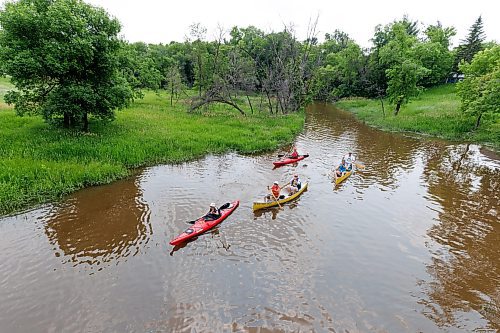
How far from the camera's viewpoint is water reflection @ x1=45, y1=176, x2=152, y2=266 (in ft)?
39.2

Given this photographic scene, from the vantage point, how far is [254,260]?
11711 mm

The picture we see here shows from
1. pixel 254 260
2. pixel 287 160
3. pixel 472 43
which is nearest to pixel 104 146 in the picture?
pixel 287 160

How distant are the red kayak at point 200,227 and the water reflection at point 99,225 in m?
1.45

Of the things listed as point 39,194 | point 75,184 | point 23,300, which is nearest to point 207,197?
point 75,184

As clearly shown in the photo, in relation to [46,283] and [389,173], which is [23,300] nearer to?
[46,283]

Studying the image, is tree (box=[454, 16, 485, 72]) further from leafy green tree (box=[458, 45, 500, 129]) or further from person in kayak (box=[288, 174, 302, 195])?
person in kayak (box=[288, 174, 302, 195])

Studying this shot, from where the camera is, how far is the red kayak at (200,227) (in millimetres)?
12492

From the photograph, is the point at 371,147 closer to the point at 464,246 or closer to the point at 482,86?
the point at 482,86

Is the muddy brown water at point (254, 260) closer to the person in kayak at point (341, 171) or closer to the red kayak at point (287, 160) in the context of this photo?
the person in kayak at point (341, 171)

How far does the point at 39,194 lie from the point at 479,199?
74.8ft

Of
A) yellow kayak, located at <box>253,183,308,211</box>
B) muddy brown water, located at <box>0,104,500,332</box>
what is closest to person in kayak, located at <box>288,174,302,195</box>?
yellow kayak, located at <box>253,183,308,211</box>

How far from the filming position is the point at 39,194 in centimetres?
1555

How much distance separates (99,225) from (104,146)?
840 cm

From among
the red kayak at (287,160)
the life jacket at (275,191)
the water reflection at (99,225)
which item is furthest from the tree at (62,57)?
the life jacket at (275,191)
